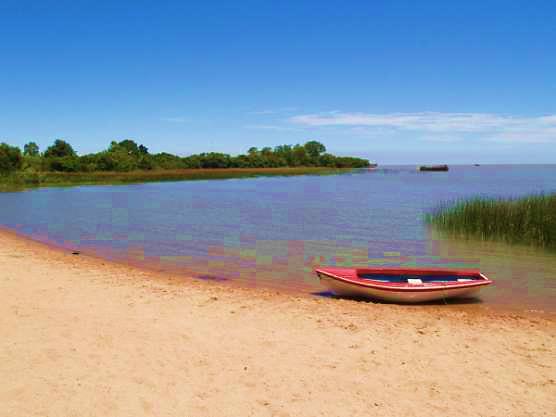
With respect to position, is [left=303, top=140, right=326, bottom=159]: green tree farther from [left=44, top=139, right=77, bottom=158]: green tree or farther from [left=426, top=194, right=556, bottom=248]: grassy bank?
[left=426, top=194, right=556, bottom=248]: grassy bank

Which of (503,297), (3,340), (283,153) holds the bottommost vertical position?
(503,297)

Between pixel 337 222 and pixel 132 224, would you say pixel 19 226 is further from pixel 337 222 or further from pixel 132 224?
pixel 337 222

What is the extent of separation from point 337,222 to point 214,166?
101m

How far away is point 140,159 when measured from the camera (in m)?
106

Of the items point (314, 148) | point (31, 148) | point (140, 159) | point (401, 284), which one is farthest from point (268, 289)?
point (314, 148)

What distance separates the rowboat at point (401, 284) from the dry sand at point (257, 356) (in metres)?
0.39

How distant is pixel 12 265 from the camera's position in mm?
13914

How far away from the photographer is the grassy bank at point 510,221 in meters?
19.1

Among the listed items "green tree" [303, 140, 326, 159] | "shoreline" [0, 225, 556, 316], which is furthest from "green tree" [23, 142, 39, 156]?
"shoreline" [0, 225, 556, 316]

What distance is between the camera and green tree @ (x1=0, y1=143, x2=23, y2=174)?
2675 inches

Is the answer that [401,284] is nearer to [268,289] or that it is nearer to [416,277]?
[416,277]

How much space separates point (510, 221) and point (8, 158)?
235 feet

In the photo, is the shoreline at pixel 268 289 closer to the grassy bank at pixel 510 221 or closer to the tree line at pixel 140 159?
the grassy bank at pixel 510 221

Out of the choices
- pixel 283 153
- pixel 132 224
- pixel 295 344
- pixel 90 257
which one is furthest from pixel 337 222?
pixel 283 153
